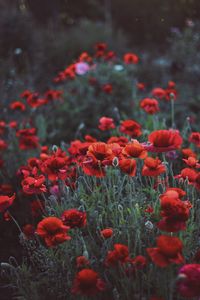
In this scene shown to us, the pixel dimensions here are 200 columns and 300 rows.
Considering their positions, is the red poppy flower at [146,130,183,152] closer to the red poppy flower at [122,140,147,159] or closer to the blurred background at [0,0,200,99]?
the red poppy flower at [122,140,147,159]

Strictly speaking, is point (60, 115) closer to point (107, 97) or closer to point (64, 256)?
point (107, 97)

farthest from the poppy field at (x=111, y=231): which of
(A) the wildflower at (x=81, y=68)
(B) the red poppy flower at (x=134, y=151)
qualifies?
(A) the wildflower at (x=81, y=68)

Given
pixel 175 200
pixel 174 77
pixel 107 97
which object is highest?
pixel 175 200

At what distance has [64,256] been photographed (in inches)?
75.2

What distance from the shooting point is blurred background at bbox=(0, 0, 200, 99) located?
665 cm

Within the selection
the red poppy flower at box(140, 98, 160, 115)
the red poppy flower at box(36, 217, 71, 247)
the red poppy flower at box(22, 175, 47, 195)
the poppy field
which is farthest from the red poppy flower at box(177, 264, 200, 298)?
the red poppy flower at box(140, 98, 160, 115)

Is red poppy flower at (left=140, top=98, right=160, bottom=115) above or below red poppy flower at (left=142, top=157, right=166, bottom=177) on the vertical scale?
below

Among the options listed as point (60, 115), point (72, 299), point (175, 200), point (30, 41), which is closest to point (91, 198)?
point (72, 299)

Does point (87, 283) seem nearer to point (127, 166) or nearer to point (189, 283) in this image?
point (189, 283)

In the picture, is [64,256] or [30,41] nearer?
[64,256]

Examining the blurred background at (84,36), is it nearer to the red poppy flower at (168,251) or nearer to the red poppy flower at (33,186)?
the red poppy flower at (33,186)

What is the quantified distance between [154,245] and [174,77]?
5.33 m

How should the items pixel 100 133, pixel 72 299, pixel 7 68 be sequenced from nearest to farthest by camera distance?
1. pixel 72 299
2. pixel 100 133
3. pixel 7 68

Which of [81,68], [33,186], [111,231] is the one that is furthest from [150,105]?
[81,68]
